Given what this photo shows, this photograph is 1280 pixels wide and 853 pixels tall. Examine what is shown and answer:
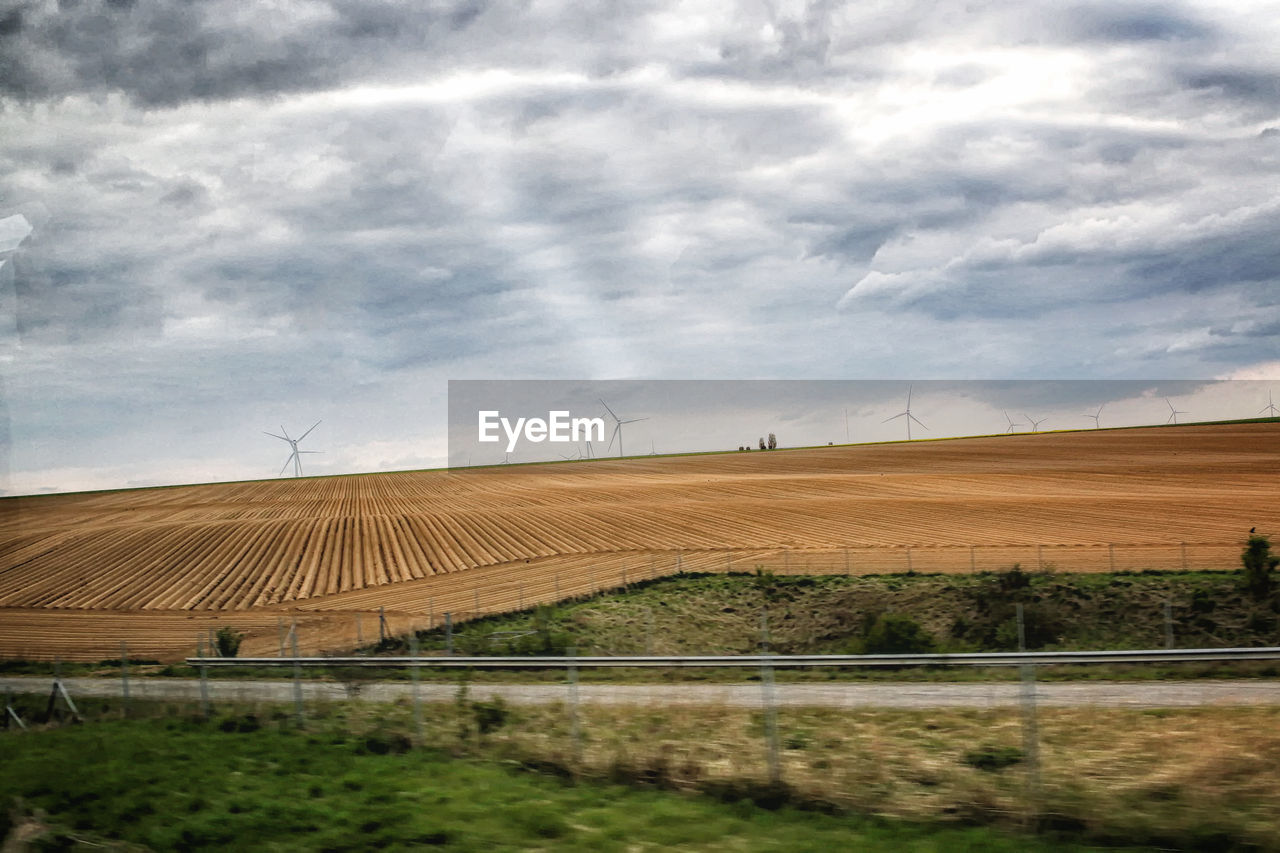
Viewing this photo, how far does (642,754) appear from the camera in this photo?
12.1 m

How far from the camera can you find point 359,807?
11.0 metres

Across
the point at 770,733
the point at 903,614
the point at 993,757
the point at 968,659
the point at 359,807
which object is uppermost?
the point at 968,659

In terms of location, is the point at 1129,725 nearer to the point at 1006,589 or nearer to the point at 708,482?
the point at 1006,589

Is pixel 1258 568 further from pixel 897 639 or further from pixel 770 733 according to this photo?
pixel 770 733

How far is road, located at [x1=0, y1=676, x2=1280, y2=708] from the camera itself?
13523mm

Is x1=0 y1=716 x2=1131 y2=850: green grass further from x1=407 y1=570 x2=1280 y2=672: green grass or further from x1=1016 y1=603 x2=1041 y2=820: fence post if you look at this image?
x1=407 y1=570 x2=1280 y2=672: green grass

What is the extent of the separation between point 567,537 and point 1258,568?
136 feet

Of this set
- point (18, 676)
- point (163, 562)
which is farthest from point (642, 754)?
point (163, 562)

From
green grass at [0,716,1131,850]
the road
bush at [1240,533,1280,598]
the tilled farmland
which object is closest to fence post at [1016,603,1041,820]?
green grass at [0,716,1131,850]

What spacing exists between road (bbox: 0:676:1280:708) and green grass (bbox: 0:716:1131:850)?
2.29m

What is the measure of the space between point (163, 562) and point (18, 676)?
37.8 metres

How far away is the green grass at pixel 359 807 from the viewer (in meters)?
9.58

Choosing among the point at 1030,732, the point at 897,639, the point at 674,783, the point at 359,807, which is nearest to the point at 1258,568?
the point at 897,639

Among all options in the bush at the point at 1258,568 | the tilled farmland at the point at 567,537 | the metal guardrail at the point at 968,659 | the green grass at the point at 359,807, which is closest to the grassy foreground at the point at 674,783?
the green grass at the point at 359,807
